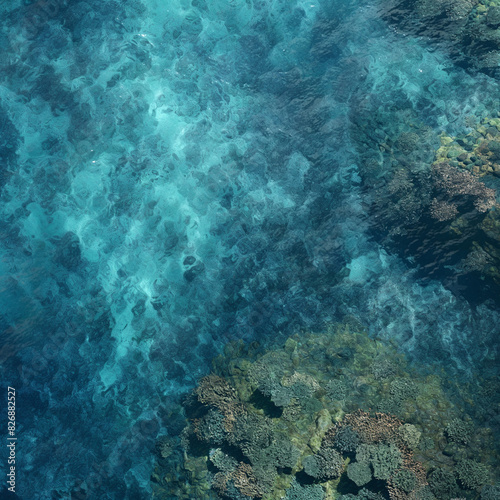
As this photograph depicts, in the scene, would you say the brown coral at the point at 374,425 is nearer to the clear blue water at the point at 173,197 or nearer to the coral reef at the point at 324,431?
the coral reef at the point at 324,431

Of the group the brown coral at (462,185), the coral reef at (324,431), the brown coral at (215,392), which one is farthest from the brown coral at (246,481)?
the brown coral at (462,185)

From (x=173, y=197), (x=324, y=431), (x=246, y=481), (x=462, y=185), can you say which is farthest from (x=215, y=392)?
(x=462, y=185)

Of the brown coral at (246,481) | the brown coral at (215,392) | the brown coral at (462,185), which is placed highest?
the brown coral at (462,185)

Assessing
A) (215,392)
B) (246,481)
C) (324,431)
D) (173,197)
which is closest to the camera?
(246,481)

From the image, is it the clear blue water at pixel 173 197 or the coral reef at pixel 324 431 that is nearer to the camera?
the coral reef at pixel 324 431

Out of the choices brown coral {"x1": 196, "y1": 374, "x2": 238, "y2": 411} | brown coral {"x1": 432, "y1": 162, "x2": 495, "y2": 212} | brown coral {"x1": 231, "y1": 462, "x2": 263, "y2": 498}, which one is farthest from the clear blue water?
brown coral {"x1": 231, "y1": 462, "x2": 263, "y2": 498}

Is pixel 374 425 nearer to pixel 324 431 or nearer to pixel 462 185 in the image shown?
pixel 324 431

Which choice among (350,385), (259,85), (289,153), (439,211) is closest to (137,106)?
(259,85)

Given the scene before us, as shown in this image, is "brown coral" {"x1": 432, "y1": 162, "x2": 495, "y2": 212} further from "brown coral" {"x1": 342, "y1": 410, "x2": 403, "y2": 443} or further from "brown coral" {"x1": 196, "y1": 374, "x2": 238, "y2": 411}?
"brown coral" {"x1": 196, "y1": 374, "x2": 238, "y2": 411}
